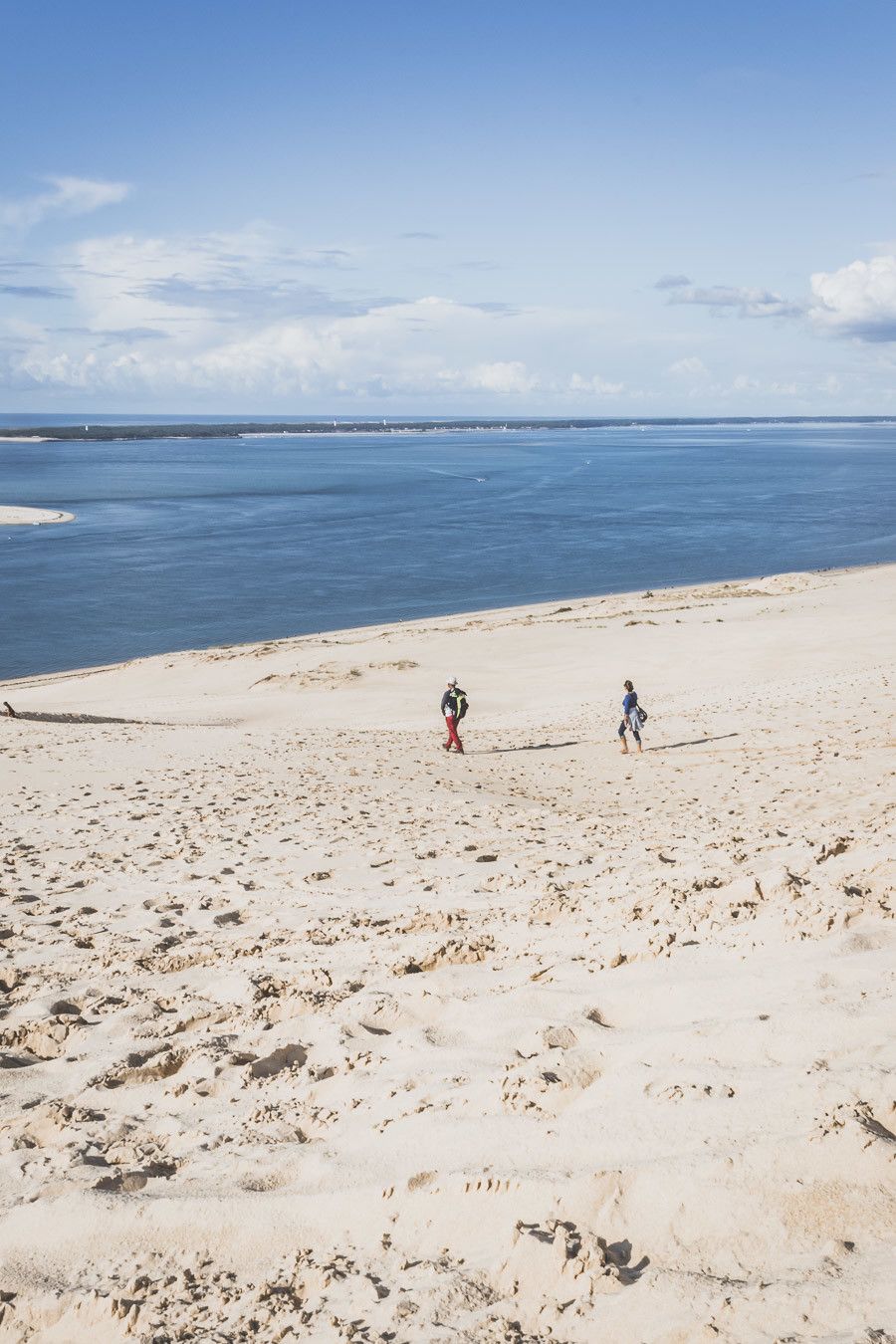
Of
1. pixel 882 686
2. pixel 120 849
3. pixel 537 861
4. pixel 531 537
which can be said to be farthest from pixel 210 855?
pixel 531 537

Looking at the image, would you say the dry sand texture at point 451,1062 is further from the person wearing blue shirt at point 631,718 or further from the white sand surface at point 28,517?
the white sand surface at point 28,517

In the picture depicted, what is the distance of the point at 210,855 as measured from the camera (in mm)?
9992

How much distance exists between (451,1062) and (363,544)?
181ft

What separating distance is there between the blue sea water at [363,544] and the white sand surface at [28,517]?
2.31 m

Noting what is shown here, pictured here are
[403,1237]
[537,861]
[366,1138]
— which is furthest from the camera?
[537,861]

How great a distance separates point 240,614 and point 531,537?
2533cm

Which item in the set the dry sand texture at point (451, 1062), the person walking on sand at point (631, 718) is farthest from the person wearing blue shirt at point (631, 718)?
the dry sand texture at point (451, 1062)

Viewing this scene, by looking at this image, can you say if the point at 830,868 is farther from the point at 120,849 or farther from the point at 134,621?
the point at 134,621

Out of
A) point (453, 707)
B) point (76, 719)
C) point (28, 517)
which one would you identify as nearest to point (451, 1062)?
point (453, 707)

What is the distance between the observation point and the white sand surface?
70250 millimetres

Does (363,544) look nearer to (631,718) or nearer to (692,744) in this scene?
(692,744)

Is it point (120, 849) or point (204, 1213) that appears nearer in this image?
point (204, 1213)

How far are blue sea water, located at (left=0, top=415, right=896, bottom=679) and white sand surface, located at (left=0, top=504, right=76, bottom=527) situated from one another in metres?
2.31

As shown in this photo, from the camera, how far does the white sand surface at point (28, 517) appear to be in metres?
70.2
